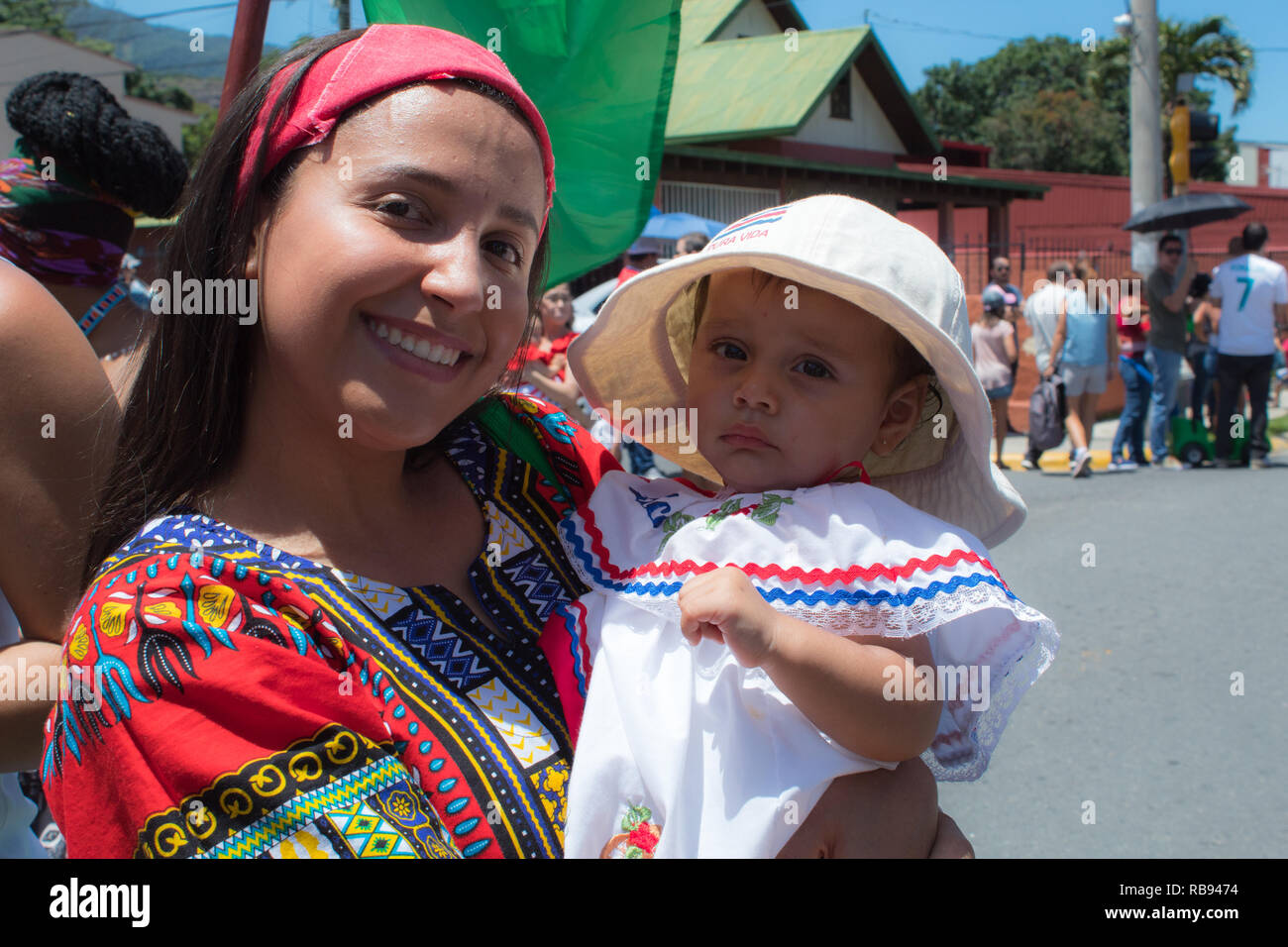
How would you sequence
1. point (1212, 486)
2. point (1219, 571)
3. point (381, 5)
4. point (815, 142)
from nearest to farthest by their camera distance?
point (381, 5) < point (1219, 571) < point (1212, 486) < point (815, 142)

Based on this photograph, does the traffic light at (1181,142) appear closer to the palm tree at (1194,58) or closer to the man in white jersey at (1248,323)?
the man in white jersey at (1248,323)

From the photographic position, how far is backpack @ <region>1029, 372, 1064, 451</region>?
11.0 m

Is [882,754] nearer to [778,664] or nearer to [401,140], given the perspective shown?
[778,664]

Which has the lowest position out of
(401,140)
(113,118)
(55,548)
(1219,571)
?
(1219,571)

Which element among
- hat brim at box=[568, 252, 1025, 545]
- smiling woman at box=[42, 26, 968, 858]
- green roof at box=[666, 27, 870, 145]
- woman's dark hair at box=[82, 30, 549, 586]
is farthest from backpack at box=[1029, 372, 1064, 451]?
green roof at box=[666, 27, 870, 145]

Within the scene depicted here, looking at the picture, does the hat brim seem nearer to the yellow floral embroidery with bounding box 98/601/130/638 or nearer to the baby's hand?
the baby's hand

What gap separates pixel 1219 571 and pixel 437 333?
683 centimetres

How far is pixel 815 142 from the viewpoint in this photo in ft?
77.5

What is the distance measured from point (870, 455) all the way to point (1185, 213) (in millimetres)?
11219

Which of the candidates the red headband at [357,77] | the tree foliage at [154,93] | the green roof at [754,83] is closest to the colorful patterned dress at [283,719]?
the red headband at [357,77]

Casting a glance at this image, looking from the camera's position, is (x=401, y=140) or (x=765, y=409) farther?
(x=765, y=409)

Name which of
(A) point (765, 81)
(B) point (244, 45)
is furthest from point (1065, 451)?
(B) point (244, 45)

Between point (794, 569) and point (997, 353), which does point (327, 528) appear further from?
point (997, 353)

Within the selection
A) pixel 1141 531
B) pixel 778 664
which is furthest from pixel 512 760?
pixel 1141 531
